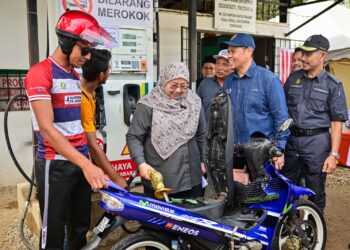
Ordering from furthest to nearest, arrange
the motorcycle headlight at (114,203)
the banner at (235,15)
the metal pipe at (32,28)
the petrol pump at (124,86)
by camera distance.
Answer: the banner at (235,15), the petrol pump at (124,86), the metal pipe at (32,28), the motorcycle headlight at (114,203)

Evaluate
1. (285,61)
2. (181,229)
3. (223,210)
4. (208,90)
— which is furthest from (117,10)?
(285,61)

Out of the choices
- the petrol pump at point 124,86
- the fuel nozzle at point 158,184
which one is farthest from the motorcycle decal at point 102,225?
the petrol pump at point 124,86

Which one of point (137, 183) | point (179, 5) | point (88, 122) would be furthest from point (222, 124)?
point (179, 5)

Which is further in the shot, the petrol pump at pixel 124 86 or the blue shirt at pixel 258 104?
the petrol pump at pixel 124 86

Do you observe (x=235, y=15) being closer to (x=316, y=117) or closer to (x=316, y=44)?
(x=316, y=44)

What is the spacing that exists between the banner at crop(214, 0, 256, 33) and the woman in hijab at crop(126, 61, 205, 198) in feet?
13.9

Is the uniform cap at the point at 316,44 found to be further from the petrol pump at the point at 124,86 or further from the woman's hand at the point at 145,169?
the woman's hand at the point at 145,169

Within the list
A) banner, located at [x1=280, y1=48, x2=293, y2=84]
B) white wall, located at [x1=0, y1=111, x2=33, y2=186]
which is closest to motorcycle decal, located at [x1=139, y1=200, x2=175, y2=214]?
white wall, located at [x1=0, y1=111, x2=33, y2=186]

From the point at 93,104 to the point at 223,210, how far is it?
1228 mm

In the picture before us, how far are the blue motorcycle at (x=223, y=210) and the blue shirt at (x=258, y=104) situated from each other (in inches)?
6.3

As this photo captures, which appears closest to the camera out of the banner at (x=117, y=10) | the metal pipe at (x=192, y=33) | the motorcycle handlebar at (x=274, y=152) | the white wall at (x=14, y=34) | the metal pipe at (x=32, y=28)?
the motorcycle handlebar at (x=274, y=152)

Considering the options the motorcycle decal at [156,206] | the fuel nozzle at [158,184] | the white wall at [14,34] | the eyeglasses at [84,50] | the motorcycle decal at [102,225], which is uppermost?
the white wall at [14,34]

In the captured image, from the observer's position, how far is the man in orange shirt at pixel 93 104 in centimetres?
253

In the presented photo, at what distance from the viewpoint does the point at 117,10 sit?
3643 mm
